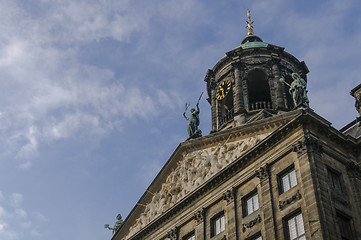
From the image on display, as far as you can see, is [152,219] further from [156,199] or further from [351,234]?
[351,234]

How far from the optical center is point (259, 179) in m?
30.3

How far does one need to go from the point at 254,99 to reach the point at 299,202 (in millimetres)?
20662

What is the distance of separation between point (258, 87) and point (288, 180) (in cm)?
1988

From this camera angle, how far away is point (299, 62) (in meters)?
47.3

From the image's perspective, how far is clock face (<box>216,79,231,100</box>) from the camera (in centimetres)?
4534

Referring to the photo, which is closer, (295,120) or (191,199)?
(295,120)

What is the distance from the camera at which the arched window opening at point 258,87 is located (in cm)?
4580

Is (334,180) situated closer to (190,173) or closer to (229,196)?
(229,196)

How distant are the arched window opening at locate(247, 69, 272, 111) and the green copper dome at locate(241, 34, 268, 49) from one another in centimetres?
299

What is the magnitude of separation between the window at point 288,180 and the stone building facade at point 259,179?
6 cm

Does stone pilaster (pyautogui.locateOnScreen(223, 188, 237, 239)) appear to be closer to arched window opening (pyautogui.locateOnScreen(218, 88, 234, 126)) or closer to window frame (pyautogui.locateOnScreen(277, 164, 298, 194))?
window frame (pyautogui.locateOnScreen(277, 164, 298, 194))

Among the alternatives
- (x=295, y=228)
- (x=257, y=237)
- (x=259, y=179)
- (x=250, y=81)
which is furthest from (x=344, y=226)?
(x=250, y=81)

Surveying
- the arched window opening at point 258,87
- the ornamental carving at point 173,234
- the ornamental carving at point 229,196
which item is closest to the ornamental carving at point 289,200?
the ornamental carving at point 229,196

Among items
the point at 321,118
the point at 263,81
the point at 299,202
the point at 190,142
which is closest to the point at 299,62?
the point at 263,81
